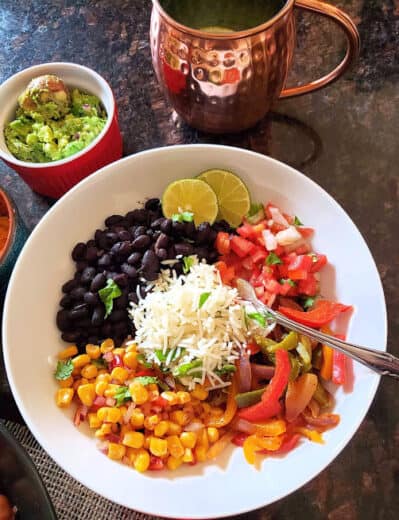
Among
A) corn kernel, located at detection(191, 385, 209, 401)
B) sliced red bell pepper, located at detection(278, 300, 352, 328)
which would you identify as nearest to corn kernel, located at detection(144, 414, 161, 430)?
corn kernel, located at detection(191, 385, 209, 401)

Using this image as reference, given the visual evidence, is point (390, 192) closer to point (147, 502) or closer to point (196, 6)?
point (196, 6)

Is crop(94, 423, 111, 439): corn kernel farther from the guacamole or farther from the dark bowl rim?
the guacamole

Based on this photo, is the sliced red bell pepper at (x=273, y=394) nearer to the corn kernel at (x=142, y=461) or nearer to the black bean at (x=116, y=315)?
the corn kernel at (x=142, y=461)

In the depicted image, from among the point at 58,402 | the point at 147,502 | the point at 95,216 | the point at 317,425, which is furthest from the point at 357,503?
the point at 95,216

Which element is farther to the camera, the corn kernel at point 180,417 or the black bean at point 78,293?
the black bean at point 78,293

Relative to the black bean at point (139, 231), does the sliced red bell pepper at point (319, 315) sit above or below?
below

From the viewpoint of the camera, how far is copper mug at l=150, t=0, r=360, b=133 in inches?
55.6

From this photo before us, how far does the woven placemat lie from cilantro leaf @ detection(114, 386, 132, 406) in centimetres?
27

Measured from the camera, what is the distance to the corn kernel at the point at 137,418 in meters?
1.39

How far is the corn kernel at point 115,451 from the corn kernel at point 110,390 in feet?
0.40

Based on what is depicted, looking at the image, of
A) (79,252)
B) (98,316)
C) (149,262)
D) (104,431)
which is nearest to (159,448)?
(104,431)

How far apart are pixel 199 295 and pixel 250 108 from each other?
58 centimetres

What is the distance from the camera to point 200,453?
4.47 feet

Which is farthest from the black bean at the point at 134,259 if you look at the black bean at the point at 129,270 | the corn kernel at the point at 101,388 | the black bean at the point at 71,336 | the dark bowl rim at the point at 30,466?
the dark bowl rim at the point at 30,466
